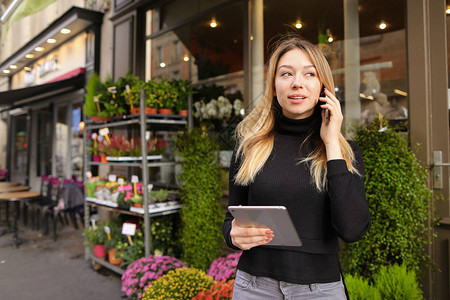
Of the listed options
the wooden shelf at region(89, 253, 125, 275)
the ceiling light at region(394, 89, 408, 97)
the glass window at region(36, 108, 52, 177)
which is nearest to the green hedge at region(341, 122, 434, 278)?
the ceiling light at region(394, 89, 408, 97)

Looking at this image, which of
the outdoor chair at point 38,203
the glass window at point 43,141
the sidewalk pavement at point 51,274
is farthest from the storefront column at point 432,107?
the glass window at point 43,141

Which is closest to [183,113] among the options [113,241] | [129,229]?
[129,229]

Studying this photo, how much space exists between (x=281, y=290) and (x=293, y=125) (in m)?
0.63

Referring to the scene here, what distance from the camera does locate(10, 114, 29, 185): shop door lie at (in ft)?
33.5

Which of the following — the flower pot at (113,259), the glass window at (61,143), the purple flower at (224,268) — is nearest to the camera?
the purple flower at (224,268)

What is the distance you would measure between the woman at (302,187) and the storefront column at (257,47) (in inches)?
94.6

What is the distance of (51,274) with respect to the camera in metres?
4.20

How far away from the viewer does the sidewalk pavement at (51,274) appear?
3.63m

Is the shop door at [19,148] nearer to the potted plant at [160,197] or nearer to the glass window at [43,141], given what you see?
the glass window at [43,141]

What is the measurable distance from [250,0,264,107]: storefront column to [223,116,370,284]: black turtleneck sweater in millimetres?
2478

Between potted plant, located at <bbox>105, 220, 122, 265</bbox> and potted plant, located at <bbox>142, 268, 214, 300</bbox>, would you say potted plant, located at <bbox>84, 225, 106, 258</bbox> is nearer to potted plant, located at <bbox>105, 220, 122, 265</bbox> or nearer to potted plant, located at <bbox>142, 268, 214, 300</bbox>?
potted plant, located at <bbox>105, 220, 122, 265</bbox>

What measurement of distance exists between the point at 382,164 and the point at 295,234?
1499mm

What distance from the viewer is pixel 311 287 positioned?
3.76 feet

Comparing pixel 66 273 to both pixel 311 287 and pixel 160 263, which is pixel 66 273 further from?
pixel 311 287
